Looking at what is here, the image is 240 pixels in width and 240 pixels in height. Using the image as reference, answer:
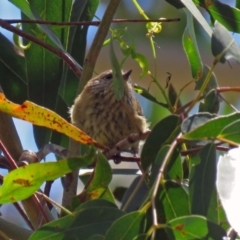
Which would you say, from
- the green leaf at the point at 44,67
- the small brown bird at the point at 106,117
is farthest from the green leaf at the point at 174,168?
the small brown bird at the point at 106,117

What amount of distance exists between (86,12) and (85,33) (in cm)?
6

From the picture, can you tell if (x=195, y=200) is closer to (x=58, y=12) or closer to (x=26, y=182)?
(x=26, y=182)

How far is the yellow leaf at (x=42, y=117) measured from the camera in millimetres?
1463

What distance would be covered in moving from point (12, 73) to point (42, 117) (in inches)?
34.5

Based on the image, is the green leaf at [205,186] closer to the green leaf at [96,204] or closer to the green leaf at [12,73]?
the green leaf at [96,204]

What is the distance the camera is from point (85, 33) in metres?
2.26

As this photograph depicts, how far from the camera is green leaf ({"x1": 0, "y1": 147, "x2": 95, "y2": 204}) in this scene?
53.7 inches

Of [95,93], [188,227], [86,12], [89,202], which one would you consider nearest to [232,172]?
[188,227]

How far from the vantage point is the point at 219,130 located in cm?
129

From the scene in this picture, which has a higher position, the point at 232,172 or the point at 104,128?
the point at 232,172

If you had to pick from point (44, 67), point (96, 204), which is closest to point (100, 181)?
point (96, 204)

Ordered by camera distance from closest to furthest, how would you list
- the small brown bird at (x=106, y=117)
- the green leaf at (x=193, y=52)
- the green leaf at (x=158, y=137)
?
1. the green leaf at (x=158, y=137)
2. the green leaf at (x=193, y=52)
3. the small brown bird at (x=106, y=117)

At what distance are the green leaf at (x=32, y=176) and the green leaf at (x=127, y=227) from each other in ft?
0.60

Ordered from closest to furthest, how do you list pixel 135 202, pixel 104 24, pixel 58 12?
1. pixel 104 24
2. pixel 135 202
3. pixel 58 12
